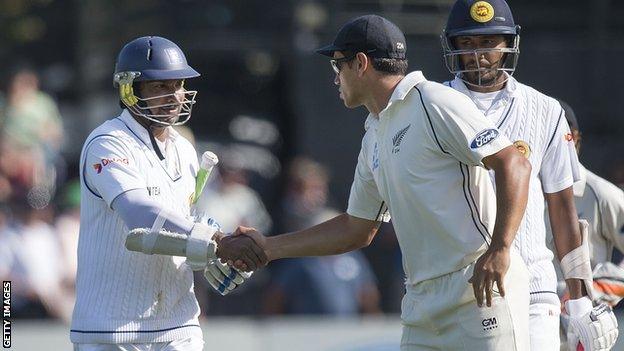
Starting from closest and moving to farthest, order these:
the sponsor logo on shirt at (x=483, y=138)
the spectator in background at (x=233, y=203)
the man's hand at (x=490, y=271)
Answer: the man's hand at (x=490, y=271) < the sponsor logo on shirt at (x=483, y=138) < the spectator in background at (x=233, y=203)

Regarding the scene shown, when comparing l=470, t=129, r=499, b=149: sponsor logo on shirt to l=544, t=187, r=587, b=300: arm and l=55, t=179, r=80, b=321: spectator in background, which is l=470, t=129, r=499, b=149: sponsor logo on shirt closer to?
l=544, t=187, r=587, b=300: arm

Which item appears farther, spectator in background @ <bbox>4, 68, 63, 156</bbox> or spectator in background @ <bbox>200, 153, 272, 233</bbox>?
spectator in background @ <bbox>4, 68, 63, 156</bbox>

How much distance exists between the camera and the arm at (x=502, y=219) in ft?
17.2

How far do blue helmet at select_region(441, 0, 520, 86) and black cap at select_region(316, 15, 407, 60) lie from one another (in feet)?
1.86

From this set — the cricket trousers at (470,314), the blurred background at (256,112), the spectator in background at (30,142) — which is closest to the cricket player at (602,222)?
the cricket trousers at (470,314)

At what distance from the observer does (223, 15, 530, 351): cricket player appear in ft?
17.5

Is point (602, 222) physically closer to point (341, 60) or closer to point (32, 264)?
point (341, 60)

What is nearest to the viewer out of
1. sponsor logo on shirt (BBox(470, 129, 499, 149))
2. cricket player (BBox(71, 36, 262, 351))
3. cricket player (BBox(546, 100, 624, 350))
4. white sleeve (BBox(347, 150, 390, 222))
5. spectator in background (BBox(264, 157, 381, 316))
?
sponsor logo on shirt (BBox(470, 129, 499, 149))

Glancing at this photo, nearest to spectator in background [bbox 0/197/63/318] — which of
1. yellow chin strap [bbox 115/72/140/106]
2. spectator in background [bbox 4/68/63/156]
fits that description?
spectator in background [bbox 4/68/63/156]

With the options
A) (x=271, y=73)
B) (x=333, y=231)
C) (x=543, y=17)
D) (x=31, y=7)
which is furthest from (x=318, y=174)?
(x=333, y=231)

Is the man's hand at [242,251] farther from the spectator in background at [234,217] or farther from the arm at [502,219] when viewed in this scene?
the spectator in background at [234,217]

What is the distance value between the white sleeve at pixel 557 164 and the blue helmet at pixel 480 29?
37cm

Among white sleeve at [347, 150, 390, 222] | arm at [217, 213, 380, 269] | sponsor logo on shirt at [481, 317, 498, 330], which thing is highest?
white sleeve at [347, 150, 390, 222]

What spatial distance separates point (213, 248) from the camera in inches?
236
